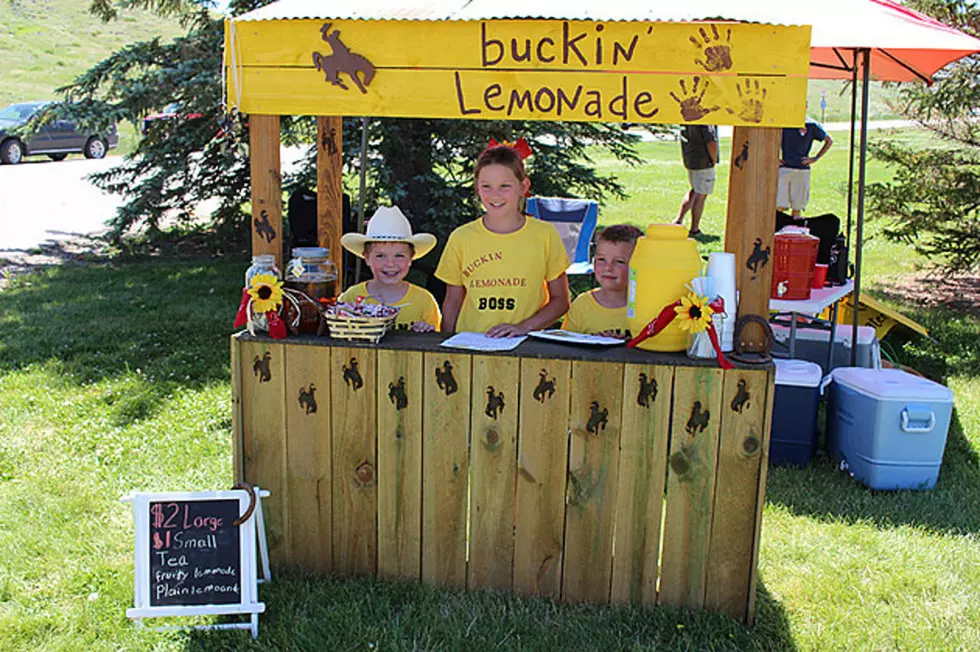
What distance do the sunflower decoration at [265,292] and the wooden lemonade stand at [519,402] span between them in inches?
7.1

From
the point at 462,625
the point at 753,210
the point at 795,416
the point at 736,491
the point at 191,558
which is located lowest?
the point at 462,625

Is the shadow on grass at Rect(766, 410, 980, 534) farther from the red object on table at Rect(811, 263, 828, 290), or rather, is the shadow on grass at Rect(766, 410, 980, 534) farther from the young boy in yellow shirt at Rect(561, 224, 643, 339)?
the young boy in yellow shirt at Rect(561, 224, 643, 339)

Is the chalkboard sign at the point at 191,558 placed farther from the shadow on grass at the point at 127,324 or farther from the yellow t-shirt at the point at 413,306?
the shadow on grass at the point at 127,324

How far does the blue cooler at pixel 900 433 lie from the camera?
4285 mm

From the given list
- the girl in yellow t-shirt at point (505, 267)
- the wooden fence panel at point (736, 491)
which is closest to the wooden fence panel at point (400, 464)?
the girl in yellow t-shirt at point (505, 267)

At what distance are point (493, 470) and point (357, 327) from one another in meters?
0.69

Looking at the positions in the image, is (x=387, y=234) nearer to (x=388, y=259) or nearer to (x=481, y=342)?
(x=388, y=259)

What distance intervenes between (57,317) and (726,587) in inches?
242

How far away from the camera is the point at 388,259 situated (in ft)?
12.5

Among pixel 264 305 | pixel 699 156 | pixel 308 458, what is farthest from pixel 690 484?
pixel 699 156

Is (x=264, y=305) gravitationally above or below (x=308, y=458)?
above

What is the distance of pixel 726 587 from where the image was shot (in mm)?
3035

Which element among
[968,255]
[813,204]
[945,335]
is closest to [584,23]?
[945,335]

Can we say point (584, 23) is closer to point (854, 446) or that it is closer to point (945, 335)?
point (854, 446)
